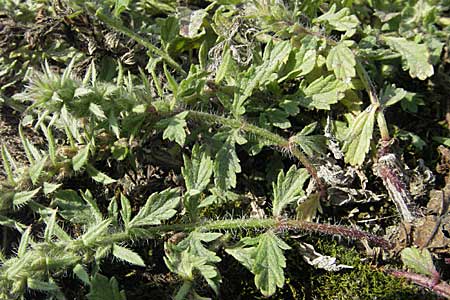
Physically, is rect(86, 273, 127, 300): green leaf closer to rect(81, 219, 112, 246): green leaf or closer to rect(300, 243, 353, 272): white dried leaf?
rect(81, 219, 112, 246): green leaf

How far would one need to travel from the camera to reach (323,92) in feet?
11.2

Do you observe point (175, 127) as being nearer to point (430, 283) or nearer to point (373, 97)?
point (373, 97)

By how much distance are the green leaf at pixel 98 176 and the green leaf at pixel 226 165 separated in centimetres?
59

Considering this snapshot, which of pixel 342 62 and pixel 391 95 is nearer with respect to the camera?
pixel 342 62

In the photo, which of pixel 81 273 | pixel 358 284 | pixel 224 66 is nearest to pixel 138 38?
pixel 224 66

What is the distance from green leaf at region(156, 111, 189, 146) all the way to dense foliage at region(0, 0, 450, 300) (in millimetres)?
10

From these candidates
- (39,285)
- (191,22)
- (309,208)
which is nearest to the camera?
(39,285)

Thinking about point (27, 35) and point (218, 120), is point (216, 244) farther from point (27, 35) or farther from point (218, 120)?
point (27, 35)

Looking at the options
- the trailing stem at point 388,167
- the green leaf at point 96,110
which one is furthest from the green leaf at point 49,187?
→ the trailing stem at point 388,167

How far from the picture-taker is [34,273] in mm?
2678

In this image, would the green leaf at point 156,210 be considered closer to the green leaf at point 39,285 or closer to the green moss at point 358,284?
the green leaf at point 39,285

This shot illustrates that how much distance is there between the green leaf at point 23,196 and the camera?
2.97m

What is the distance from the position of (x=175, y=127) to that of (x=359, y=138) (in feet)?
3.62

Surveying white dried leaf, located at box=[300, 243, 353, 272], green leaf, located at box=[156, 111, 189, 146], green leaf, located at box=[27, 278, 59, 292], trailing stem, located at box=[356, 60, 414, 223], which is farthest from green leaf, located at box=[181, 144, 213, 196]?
trailing stem, located at box=[356, 60, 414, 223]
